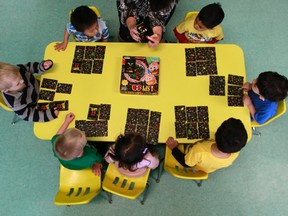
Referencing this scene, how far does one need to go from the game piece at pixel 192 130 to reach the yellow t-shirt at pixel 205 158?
84mm

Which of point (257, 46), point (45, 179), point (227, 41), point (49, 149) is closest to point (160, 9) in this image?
point (227, 41)

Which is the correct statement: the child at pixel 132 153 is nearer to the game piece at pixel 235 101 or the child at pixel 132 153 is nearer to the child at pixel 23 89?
the child at pixel 23 89

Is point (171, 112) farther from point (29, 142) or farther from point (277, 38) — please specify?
point (277, 38)

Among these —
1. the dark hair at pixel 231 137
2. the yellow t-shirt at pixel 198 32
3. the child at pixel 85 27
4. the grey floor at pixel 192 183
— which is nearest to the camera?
the dark hair at pixel 231 137

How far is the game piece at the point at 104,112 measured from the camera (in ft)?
6.66

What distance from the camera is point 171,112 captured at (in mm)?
2023

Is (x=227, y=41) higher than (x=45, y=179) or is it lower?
higher

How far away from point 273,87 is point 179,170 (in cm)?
97

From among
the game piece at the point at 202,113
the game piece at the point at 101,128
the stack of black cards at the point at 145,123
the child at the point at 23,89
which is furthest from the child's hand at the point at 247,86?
the child at the point at 23,89

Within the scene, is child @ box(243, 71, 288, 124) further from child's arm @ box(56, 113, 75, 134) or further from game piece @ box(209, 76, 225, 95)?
child's arm @ box(56, 113, 75, 134)

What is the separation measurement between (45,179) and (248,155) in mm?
2127

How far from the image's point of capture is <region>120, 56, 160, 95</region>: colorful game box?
6.76 feet

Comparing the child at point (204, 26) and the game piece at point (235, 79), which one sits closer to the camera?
the game piece at point (235, 79)

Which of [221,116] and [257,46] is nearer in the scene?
[221,116]
